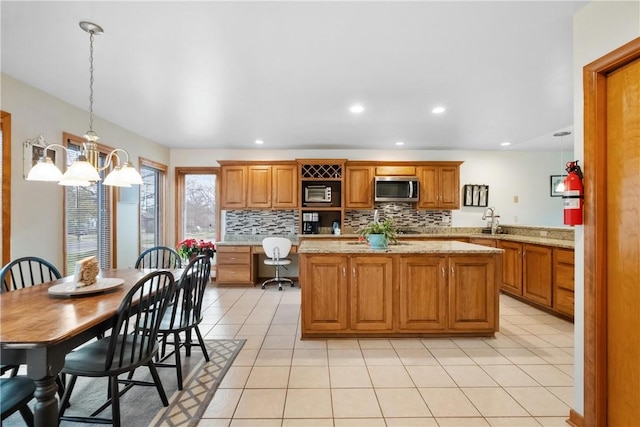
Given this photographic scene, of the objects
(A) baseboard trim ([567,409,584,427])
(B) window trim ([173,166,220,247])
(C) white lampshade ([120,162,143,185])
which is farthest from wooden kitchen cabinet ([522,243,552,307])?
(B) window trim ([173,166,220,247])

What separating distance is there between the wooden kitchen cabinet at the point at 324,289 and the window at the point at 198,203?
3206 millimetres

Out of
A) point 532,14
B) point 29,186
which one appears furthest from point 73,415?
point 532,14

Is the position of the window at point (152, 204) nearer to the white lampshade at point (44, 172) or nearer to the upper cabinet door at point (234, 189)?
the upper cabinet door at point (234, 189)

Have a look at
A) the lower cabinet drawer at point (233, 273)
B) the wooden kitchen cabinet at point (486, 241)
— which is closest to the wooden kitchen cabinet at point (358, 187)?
the wooden kitchen cabinet at point (486, 241)

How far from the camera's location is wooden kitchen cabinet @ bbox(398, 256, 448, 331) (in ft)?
9.89

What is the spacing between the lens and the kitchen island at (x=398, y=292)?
9.87 feet

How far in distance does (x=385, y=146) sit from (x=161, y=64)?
150 inches

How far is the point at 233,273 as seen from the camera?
17.0ft

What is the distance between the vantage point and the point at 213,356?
8.77ft

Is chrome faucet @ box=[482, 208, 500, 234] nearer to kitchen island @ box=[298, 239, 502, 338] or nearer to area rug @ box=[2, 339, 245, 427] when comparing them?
kitchen island @ box=[298, 239, 502, 338]

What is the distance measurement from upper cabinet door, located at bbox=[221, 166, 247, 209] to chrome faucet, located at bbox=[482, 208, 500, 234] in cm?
428

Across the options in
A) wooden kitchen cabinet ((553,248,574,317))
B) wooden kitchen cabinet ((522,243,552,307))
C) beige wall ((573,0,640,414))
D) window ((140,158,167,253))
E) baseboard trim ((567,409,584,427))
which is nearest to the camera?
beige wall ((573,0,640,414))

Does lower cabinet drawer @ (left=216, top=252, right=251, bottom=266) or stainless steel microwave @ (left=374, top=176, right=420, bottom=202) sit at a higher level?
stainless steel microwave @ (left=374, top=176, right=420, bottom=202)

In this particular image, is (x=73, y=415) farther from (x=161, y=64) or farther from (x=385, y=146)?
(x=385, y=146)
